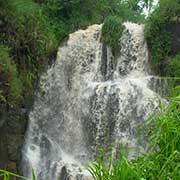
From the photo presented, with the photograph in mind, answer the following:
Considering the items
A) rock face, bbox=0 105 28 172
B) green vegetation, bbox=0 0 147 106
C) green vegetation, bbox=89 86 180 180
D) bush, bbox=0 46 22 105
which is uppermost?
green vegetation, bbox=0 0 147 106

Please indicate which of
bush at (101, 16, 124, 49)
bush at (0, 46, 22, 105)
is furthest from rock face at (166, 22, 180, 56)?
bush at (0, 46, 22, 105)

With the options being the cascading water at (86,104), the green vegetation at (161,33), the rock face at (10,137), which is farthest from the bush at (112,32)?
the rock face at (10,137)

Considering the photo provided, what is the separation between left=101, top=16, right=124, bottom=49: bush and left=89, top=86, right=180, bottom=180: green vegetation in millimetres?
7034

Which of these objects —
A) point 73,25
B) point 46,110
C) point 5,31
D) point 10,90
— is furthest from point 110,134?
point 73,25

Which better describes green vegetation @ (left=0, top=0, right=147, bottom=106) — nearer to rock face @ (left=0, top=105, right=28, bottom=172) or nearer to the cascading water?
rock face @ (left=0, top=105, right=28, bottom=172)

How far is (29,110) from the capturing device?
27.5 ft

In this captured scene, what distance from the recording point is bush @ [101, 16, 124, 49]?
930cm

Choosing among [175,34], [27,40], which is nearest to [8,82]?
[27,40]

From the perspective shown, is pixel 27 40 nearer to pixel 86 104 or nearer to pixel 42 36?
pixel 42 36

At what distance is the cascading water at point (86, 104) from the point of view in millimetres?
8031

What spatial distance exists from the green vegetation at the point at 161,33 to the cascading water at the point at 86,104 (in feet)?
0.79

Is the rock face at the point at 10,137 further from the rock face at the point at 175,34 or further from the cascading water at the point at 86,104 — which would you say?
the rock face at the point at 175,34

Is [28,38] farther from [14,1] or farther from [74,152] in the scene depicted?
[74,152]

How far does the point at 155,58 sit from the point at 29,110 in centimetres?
287
